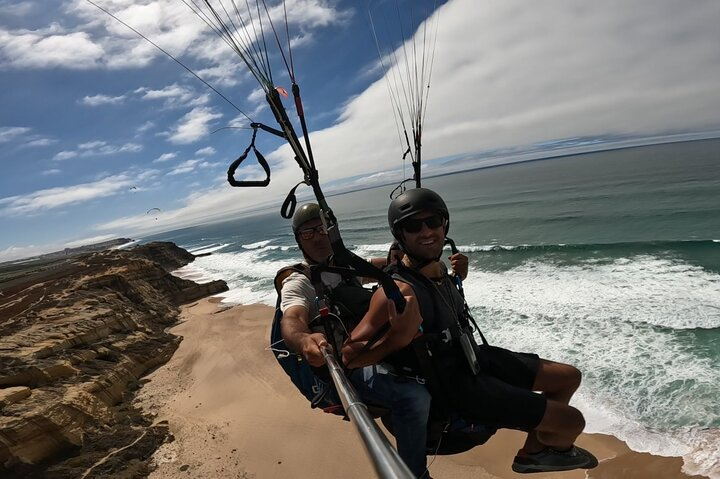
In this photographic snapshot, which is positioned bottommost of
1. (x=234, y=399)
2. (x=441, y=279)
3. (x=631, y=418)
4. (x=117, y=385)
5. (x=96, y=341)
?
(x=631, y=418)

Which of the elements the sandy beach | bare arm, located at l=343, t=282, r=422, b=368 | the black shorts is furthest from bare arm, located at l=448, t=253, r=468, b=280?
the sandy beach

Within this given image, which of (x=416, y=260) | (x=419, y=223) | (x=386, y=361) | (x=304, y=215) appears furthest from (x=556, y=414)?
(x=304, y=215)

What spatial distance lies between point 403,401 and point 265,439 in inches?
296

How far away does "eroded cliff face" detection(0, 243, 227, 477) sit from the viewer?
7082 millimetres

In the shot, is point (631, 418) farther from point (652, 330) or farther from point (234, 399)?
point (234, 399)

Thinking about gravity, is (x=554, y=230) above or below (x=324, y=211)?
below

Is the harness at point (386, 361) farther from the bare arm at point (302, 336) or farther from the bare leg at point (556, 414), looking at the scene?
the bare leg at point (556, 414)

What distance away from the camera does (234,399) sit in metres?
10.8

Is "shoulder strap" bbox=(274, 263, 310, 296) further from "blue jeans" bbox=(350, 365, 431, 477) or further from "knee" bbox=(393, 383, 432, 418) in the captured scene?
"knee" bbox=(393, 383, 432, 418)

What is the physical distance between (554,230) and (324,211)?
3243 cm

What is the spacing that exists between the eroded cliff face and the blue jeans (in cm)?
736

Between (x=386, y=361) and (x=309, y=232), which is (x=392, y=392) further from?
(x=309, y=232)

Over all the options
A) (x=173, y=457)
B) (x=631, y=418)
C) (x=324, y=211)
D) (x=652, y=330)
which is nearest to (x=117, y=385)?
(x=173, y=457)

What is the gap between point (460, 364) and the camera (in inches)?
97.9
